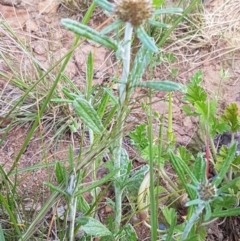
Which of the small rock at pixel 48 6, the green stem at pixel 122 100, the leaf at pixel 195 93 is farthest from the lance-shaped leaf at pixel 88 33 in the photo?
the small rock at pixel 48 6

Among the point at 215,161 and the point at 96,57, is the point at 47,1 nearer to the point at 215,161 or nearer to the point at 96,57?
the point at 96,57

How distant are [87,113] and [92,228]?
0.24 m

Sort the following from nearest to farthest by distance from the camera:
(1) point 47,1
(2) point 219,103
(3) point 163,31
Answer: (2) point 219,103 < (3) point 163,31 < (1) point 47,1

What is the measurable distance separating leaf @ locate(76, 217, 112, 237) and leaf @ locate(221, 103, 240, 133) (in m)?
0.50

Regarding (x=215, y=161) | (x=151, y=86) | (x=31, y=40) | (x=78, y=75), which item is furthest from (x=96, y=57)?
(x=151, y=86)

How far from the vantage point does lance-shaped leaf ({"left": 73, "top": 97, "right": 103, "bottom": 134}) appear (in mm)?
984

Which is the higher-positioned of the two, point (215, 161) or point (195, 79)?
point (195, 79)

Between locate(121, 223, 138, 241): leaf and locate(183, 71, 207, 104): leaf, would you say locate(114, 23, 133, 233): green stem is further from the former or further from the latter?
locate(183, 71, 207, 104): leaf

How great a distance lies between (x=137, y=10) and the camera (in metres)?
0.83

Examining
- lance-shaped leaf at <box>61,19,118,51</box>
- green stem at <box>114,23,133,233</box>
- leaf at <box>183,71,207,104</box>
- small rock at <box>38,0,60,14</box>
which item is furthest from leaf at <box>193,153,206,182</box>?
small rock at <box>38,0,60,14</box>

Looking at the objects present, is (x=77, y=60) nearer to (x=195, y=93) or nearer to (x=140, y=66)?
(x=195, y=93)

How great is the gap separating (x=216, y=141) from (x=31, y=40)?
71 cm

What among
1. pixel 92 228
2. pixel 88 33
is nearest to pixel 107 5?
pixel 88 33

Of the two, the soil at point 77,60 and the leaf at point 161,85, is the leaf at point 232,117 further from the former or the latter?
the leaf at point 161,85
